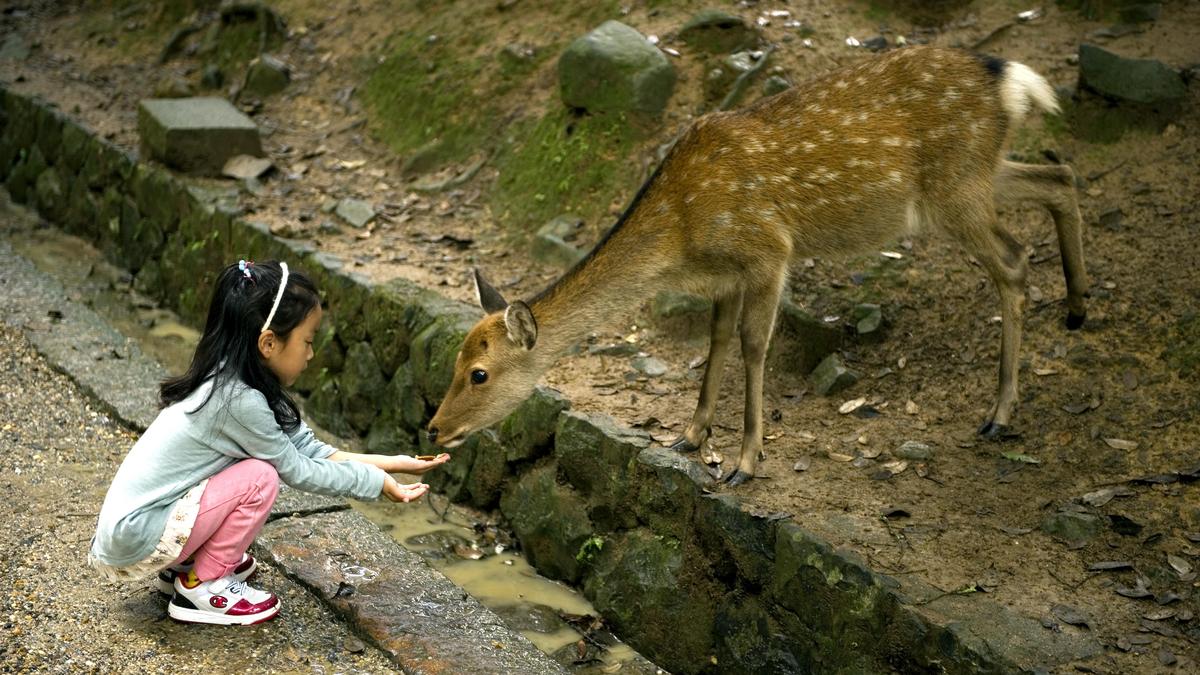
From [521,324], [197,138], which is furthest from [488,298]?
[197,138]

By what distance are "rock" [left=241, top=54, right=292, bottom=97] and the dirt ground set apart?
1971 millimetres

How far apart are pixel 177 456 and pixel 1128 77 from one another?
16.7 ft

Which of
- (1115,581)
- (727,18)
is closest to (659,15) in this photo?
(727,18)

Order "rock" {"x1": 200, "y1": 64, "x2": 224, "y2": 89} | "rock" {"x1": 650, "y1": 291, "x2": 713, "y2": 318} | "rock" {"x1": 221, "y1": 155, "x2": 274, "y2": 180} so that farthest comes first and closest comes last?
1. "rock" {"x1": 200, "y1": 64, "x2": 224, "y2": 89}
2. "rock" {"x1": 221, "y1": 155, "x2": 274, "y2": 180}
3. "rock" {"x1": 650, "y1": 291, "x2": 713, "y2": 318}

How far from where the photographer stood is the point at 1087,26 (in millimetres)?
7230

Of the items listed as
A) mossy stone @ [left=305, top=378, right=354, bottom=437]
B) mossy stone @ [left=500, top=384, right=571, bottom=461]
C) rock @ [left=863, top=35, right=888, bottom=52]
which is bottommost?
mossy stone @ [left=305, top=378, right=354, bottom=437]

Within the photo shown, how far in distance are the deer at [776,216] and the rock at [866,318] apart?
635 mm

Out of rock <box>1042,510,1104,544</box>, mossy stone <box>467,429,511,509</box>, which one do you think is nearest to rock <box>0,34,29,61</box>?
mossy stone <box>467,429,511,509</box>

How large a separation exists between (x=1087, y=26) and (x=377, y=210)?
4.44 meters

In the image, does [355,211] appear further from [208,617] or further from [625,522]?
[208,617]

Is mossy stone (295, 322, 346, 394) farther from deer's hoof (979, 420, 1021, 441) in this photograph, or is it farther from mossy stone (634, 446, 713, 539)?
deer's hoof (979, 420, 1021, 441)

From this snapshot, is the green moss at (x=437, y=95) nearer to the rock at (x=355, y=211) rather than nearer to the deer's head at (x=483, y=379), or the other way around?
the rock at (x=355, y=211)

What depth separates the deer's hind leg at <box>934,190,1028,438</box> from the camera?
5066 mm

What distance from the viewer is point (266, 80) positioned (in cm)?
1005
